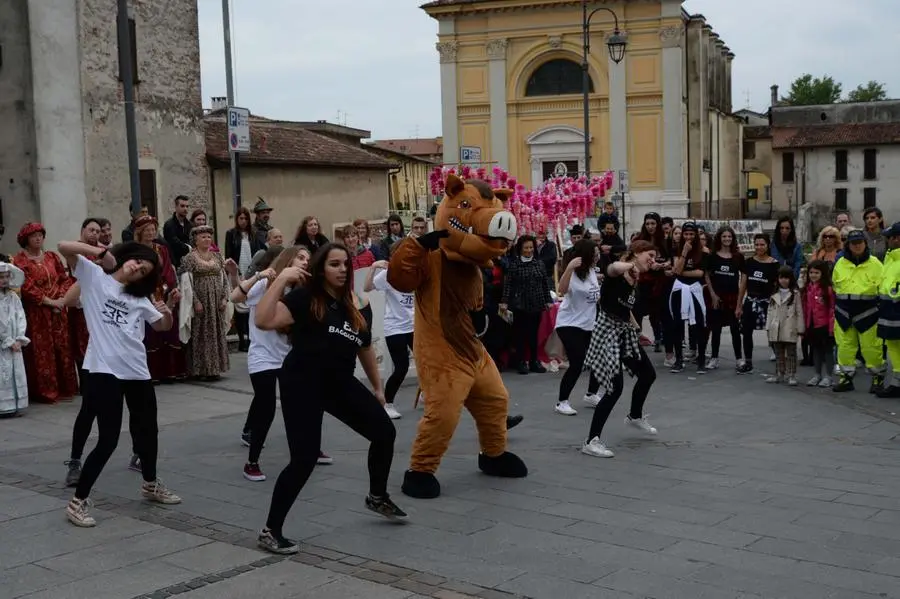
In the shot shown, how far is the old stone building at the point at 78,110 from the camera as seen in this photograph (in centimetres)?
1808

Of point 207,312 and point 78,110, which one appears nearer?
point 207,312

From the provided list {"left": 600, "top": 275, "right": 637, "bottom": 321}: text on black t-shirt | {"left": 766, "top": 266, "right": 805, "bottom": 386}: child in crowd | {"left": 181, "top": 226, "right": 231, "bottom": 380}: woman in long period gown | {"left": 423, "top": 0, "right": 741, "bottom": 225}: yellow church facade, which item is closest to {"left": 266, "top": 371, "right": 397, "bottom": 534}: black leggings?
{"left": 600, "top": 275, "right": 637, "bottom": 321}: text on black t-shirt

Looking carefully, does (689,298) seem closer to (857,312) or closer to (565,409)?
(857,312)

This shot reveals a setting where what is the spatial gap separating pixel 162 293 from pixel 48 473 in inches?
134

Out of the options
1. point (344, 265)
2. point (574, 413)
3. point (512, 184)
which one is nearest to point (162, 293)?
point (574, 413)

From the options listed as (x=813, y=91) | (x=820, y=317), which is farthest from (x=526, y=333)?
(x=813, y=91)

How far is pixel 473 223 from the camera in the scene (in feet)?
24.5

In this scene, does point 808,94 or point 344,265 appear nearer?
point 344,265

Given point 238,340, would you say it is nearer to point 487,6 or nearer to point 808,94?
point 487,6

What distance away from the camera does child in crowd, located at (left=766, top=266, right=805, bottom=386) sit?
41.0ft

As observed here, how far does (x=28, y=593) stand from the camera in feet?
18.2

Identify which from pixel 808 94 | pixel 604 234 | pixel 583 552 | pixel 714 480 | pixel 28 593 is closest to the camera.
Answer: pixel 28 593

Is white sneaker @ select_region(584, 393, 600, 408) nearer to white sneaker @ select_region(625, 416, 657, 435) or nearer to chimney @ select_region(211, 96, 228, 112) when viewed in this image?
white sneaker @ select_region(625, 416, 657, 435)

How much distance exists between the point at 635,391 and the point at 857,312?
4.09 metres
